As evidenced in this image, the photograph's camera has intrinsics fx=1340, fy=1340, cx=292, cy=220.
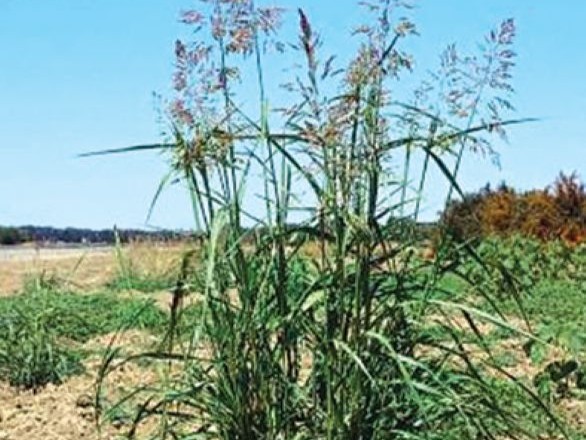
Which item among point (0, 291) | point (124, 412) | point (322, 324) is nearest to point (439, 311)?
point (322, 324)

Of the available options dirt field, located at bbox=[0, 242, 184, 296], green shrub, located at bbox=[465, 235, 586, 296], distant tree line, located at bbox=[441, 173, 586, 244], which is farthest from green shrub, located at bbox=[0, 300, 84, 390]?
distant tree line, located at bbox=[441, 173, 586, 244]

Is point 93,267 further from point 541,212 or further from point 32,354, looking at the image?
point 32,354

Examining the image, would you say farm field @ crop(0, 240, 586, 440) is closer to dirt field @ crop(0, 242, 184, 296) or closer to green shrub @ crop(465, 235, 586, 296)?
green shrub @ crop(465, 235, 586, 296)

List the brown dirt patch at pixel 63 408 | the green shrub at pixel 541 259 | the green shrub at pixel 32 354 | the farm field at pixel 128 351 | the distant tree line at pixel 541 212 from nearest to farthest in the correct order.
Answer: the farm field at pixel 128 351 < the brown dirt patch at pixel 63 408 < the green shrub at pixel 32 354 < the green shrub at pixel 541 259 < the distant tree line at pixel 541 212

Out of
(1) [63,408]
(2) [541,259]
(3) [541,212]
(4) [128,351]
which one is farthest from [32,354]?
(3) [541,212]

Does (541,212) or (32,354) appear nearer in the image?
(32,354)

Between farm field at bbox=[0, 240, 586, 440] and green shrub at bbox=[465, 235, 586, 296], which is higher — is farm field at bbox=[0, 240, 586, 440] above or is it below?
below

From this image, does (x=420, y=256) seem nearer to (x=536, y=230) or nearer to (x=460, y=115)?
(x=460, y=115)

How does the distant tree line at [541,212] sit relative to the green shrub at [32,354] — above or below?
above

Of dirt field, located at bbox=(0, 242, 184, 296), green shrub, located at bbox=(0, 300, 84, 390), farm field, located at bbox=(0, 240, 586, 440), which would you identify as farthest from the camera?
dirt field, located at bbox=(0, 242, 184, 296)

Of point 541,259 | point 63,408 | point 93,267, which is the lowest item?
point 63,408

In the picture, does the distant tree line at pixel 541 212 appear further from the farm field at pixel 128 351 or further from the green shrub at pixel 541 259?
the farm field at pixel 128 351

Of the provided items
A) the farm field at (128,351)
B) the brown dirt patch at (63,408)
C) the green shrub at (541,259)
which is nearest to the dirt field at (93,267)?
the farm field at (128,351)

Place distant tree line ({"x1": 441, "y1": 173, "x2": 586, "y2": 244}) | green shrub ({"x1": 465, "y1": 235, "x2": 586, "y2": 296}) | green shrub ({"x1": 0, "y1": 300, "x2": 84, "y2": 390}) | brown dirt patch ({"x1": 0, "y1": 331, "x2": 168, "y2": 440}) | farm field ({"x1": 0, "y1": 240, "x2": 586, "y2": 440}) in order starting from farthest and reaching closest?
1. distant tree line ({"x1": 441, "y1": 173, "x2": 586, "y2": 244})
2. green shrub ({"x1": 465, "y1": 235, "x2": 586, "y2": 296})
3. green shrub ({"x1": 0, "y1": 300, "x2": 84, "y2": 390})
4. brown dirt patch ({"x1": 0, "y1": 331, "x2": 168, "y2": 440})
5. farm field ({"x1": 0, "y1": 240, "x2": 586, "y2": 440})
